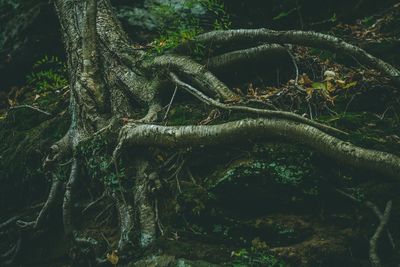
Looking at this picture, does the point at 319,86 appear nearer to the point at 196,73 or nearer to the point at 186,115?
the point at 196,73

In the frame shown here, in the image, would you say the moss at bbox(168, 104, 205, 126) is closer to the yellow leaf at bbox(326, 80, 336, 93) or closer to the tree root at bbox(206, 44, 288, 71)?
the tree root at bbox(206, 44, 288, 71)

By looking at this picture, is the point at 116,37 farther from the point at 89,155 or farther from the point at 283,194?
the point at 283,194

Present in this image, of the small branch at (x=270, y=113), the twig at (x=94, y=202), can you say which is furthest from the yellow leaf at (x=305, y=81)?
the twig at (x=94, y=202)

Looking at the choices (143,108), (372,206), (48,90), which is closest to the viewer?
(372,206)

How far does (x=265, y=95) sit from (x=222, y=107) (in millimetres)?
673

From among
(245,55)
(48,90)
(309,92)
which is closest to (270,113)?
(309,92)

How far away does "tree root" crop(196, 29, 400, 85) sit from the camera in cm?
482

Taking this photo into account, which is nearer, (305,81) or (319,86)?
(319,86)

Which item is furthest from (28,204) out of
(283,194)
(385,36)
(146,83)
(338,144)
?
(385,36)

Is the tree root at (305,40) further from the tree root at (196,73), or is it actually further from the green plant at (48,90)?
the green plant at (48,90)

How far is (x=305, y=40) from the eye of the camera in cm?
509

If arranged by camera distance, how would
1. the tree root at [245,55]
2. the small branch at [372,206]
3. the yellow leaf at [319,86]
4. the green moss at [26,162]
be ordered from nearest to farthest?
the small branch at [372,206] → the yellow leaf at [319,86] → the tree root at [245,55] → the green moss at [26,162]

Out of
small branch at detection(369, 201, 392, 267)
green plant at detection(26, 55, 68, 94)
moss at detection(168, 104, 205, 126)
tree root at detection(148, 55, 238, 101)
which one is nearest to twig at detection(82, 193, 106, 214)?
moss at detection(168, 104, 205, 126)

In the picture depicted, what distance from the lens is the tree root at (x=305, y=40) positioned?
482 cm
